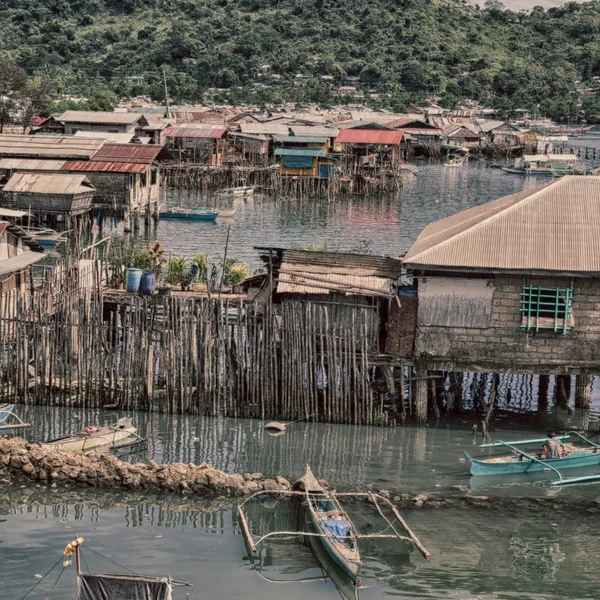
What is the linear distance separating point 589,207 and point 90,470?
37.6 feet

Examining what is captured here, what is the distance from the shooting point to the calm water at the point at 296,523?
1702cm

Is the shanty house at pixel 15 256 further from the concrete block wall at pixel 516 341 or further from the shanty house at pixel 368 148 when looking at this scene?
the shanty house at pixel 368 148

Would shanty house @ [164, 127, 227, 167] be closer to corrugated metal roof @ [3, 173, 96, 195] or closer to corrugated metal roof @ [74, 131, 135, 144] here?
corrugated metal roof @ [74, 131, 135, 144]

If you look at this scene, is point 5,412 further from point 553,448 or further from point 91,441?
point 553,448

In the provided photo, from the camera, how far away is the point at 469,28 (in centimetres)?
16825

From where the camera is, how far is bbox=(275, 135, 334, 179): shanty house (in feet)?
230

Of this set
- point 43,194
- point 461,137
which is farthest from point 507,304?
point 461,137

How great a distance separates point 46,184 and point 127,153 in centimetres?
624

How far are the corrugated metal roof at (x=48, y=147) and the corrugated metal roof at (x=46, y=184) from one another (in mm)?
3167

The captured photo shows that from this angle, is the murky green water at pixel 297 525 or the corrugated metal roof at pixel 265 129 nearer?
the murky green water at pixel 297 525

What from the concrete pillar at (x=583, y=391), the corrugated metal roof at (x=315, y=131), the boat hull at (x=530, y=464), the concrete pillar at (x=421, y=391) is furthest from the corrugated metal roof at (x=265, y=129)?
the boat hull at (x=530, y=464)

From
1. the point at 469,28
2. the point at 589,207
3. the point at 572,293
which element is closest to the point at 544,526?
the point at 572,293

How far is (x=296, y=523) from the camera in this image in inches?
746

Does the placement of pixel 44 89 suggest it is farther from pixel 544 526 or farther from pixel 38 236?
pixel 544 526
